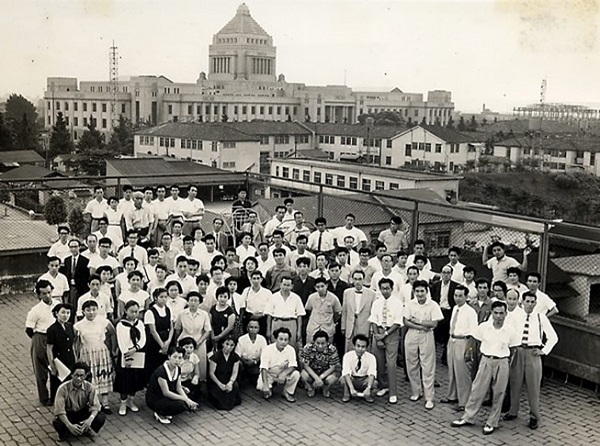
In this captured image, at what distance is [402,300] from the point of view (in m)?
8.99

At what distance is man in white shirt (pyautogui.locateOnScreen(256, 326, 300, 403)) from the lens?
855cm

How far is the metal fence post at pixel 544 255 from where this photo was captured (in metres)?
9.10

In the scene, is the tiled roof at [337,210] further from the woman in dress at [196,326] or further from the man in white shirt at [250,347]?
the woman in dress at [196,326]

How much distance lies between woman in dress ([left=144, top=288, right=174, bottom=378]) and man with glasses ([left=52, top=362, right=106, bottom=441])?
1.01 m

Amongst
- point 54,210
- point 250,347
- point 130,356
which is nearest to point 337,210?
point 54,210

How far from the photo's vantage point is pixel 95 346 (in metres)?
7.93

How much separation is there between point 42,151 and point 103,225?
67665 millimetres

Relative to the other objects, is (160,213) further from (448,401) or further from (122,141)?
(122,141)

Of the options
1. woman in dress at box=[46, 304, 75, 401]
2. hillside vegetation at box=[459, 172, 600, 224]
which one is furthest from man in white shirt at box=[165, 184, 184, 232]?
hillside vegetation at box=[459, 172, 600, 224]

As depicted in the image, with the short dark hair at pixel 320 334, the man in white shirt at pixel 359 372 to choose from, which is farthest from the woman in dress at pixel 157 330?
the man in white shirt at pixel 359 372

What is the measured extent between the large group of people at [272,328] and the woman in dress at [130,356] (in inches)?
0.6

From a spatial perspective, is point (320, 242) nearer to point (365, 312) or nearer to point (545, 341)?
point (365, 312)

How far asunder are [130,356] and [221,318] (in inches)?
47.2

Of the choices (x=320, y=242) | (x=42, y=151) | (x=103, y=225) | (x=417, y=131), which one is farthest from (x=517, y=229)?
(x=42, y=151)
